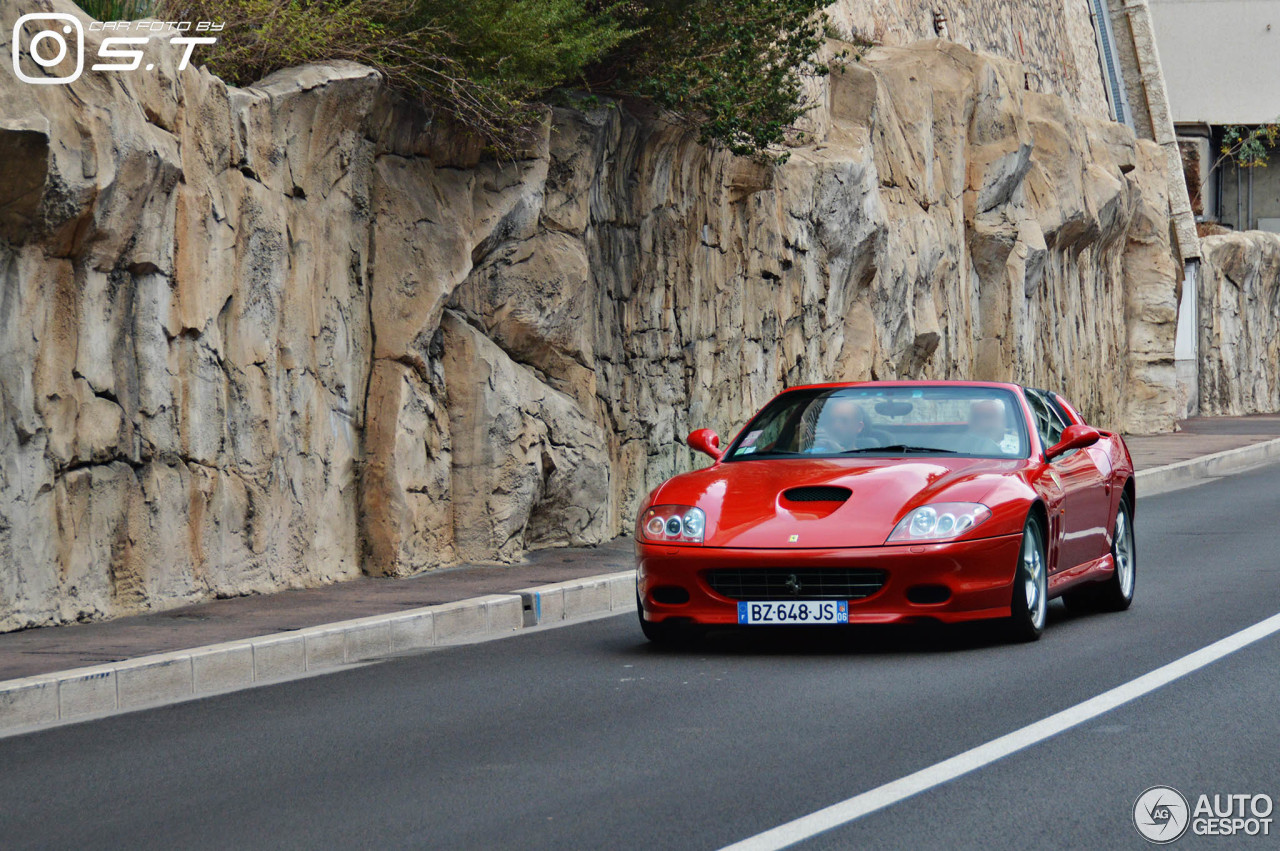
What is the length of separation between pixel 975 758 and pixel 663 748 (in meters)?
1.16

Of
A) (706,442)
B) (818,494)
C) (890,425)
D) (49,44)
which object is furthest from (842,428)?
(49,44)

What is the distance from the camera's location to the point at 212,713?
712 cm

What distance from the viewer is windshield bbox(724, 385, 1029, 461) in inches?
357

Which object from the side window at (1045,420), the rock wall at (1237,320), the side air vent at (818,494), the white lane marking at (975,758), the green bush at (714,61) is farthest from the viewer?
the rock wall at (1237,320)

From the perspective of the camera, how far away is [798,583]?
26.2ft

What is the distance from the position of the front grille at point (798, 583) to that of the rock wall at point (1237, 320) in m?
35.3

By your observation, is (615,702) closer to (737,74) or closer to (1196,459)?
(737,74)

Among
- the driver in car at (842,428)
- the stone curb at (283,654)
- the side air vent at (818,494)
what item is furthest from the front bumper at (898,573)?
the stone curb at (283,654)

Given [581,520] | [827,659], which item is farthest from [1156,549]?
[827,659]

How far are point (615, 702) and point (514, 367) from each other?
6.35 meters

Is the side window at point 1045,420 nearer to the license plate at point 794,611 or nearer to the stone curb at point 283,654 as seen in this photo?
the license plate at point 794,611

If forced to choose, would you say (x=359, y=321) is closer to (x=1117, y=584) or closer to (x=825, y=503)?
(x=825, y=503)

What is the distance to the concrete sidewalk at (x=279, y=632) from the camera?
7.27m

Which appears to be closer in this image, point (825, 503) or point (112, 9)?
point (825, 503)
